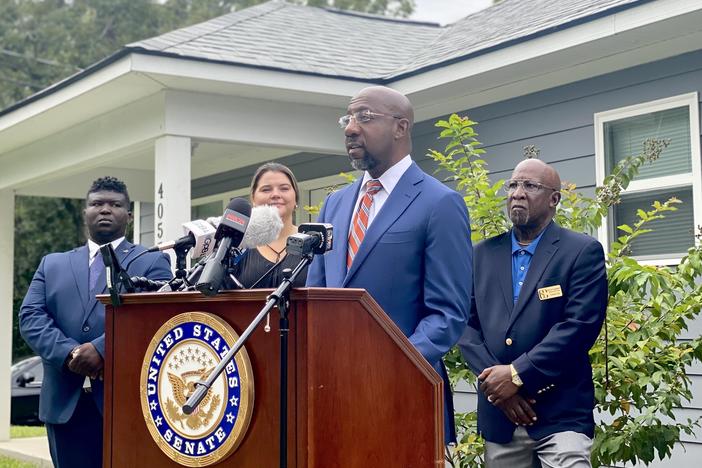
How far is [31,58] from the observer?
3145 cm

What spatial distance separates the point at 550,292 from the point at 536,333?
187 mm

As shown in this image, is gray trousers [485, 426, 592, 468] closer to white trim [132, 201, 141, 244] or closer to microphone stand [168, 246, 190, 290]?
microphone stand [168, 246, 190, 290]

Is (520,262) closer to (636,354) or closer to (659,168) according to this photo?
(636,354)

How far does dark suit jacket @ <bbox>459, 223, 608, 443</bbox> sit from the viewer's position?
14.2ft

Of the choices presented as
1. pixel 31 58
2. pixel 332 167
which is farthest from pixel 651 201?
pixel 31 58

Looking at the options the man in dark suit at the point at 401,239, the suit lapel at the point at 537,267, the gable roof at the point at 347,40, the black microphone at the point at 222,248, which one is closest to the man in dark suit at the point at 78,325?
the man in dark suit at the point at 401,239

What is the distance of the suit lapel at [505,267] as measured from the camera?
15.1 ft

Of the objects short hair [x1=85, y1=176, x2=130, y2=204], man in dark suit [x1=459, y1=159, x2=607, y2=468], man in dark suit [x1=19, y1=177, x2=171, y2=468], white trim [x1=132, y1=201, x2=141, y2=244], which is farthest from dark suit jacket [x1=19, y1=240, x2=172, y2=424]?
white trim [x1=132, y1=201, x2=141, y2=244]

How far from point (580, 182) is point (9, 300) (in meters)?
7.44

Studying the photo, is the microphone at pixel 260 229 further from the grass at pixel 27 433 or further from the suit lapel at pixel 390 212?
the grass at pixel 27 433

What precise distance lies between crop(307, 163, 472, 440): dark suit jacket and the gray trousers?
3.30 ft

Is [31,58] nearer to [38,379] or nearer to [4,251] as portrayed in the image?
[38,379]

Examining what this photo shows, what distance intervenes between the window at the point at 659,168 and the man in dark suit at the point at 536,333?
2769 millimetres

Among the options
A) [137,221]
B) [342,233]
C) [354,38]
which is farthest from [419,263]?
[137,221]
